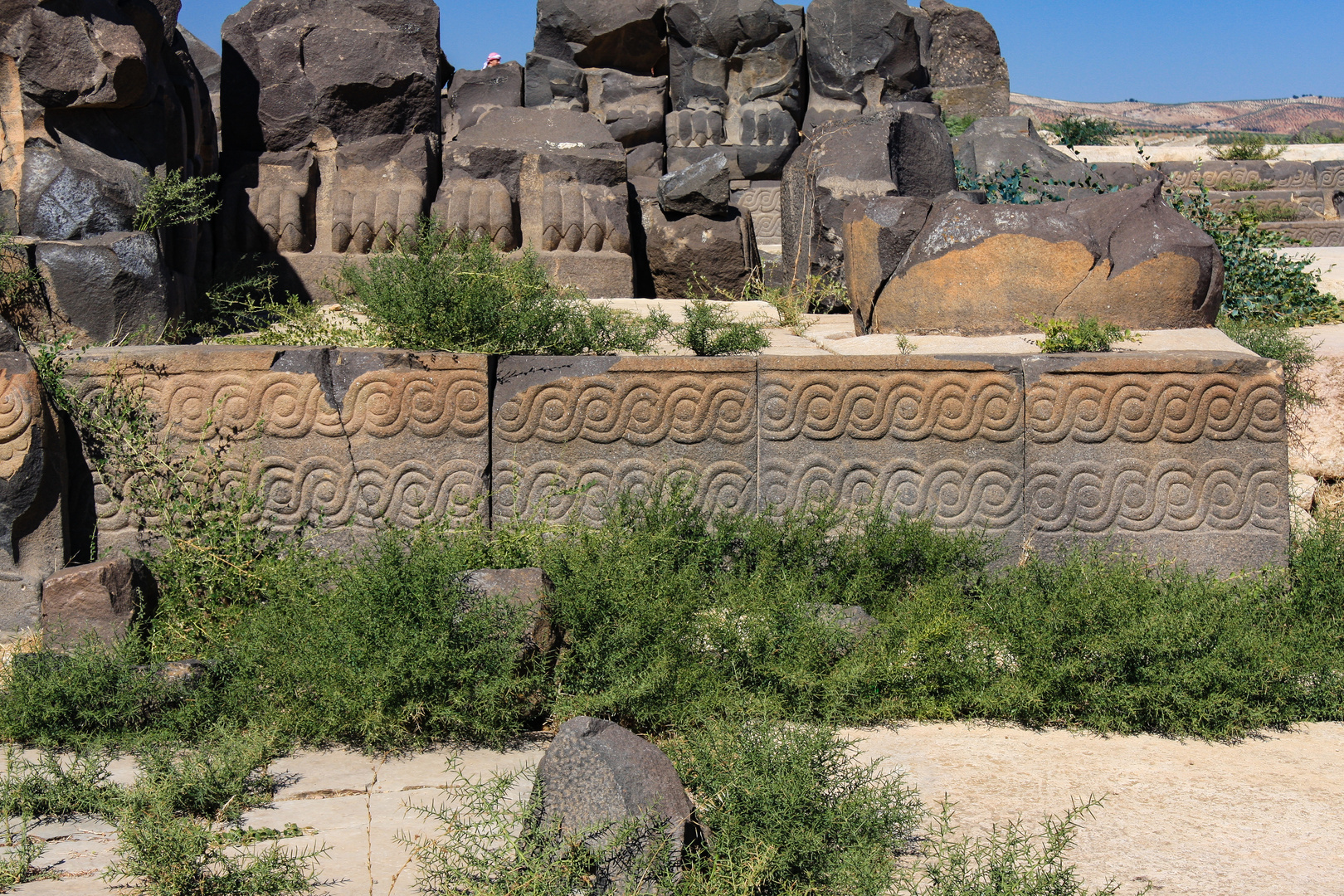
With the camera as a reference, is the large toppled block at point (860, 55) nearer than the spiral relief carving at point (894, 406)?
No

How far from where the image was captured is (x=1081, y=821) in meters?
2.88

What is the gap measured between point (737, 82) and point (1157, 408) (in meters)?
12.0

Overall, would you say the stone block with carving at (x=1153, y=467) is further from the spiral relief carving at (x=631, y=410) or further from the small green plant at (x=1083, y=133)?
the small green plant at (x=1083, y=133)

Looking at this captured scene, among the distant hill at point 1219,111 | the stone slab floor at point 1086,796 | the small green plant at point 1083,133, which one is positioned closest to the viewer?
the stone slab floor at point 1086,796

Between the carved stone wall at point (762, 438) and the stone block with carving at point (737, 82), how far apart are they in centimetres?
1072

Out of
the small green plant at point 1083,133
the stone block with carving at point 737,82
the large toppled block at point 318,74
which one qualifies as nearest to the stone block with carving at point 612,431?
the large toppled block at point 318,74

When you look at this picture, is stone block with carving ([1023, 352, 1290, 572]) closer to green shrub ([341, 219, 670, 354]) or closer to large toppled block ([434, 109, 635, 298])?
green shrub ([341, 219, 670, 354])

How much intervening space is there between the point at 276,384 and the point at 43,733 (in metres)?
1.67

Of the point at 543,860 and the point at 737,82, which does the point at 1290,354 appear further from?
the point at 737,82

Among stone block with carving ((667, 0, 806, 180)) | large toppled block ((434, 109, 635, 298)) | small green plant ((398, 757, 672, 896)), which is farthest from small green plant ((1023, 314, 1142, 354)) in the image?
stone block with carving ((667, 0, 806, 180))

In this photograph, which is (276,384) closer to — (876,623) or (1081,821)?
(876,623)

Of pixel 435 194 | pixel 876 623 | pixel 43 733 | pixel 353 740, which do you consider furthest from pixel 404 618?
pixel 435 194

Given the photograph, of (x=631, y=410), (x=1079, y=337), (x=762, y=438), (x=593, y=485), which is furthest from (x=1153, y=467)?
(x=593, y=485)

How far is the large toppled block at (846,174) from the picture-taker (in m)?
7.56
